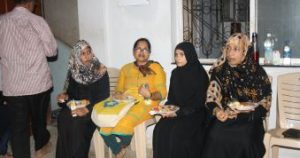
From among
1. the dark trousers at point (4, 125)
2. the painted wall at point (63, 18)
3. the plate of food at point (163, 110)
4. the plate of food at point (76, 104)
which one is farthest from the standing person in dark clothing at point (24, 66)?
the painted wall at point (63, 18)

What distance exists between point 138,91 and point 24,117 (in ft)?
3.20

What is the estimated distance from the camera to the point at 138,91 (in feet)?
10.8

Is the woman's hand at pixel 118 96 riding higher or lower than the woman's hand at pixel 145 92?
lower

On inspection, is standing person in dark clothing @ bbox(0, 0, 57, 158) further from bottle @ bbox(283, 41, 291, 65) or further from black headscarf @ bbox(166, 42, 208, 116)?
bottle @ bbox(283, 41, 291, 65)

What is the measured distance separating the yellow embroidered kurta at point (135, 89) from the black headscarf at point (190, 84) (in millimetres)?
175

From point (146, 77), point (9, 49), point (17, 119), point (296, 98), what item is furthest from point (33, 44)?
point (296, 98)

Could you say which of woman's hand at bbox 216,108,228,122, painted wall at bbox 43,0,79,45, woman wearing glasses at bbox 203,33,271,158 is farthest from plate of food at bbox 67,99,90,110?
painted wall at bbox 43,0,79,45

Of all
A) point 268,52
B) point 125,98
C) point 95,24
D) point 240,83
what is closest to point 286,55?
point 268,52

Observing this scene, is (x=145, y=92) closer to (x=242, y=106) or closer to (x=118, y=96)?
(x=118, y=96)

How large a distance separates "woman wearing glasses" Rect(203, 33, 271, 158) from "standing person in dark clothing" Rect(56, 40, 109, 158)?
103 cm

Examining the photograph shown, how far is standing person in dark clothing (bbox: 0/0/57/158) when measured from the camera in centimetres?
309

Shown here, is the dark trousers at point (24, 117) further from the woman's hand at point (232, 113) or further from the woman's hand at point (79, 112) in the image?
the woman's hand at point (232, 113)

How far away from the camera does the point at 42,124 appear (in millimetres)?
3396

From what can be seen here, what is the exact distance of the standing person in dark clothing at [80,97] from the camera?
323cm
